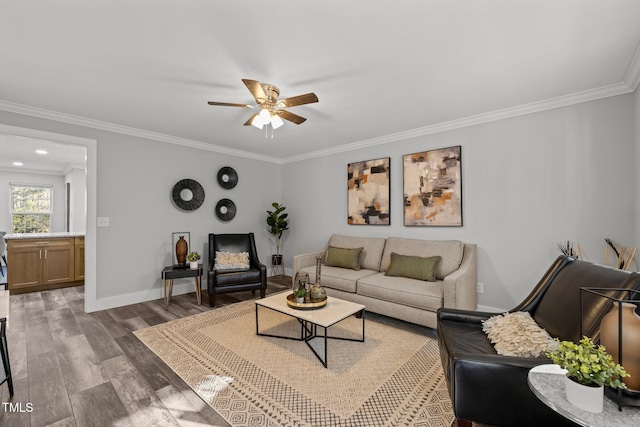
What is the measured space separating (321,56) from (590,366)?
7.49 ft

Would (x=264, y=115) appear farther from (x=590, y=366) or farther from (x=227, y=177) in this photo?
(x=227, y=177)

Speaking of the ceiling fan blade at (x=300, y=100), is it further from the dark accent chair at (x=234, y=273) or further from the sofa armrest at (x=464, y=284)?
the dark accent chair at (x=234, y=273)

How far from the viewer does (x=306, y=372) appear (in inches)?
88.3

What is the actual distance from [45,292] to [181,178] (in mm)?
2835

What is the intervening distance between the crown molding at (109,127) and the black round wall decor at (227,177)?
309 millimetres

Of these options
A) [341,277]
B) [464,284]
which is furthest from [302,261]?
[464,284]

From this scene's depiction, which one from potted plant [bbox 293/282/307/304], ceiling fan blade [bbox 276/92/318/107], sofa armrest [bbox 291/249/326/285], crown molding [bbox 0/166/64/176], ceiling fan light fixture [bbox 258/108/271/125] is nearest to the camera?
ceiling fan blade [bbox 276/92/318/107]

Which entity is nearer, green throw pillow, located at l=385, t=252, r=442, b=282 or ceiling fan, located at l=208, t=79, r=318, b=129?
ceiling fan, located at l=208, t=79, r=318, b=129

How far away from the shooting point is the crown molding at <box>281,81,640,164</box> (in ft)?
8.97

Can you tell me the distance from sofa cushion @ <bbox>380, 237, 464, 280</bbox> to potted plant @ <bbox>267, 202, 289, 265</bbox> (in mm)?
2223

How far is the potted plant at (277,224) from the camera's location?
5.52 m

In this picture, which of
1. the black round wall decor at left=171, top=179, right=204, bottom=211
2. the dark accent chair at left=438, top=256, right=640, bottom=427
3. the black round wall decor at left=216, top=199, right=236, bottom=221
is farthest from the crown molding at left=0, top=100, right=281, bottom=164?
the dark accent chair at left=438, top=256, right=640, bottom=427

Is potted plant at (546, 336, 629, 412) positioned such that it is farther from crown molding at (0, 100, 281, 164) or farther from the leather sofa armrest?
crown molding at (0, 100, 281, 164)

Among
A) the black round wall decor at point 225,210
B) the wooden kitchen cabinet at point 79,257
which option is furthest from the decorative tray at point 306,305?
the wooden kitchen cabinet at point 79,257
